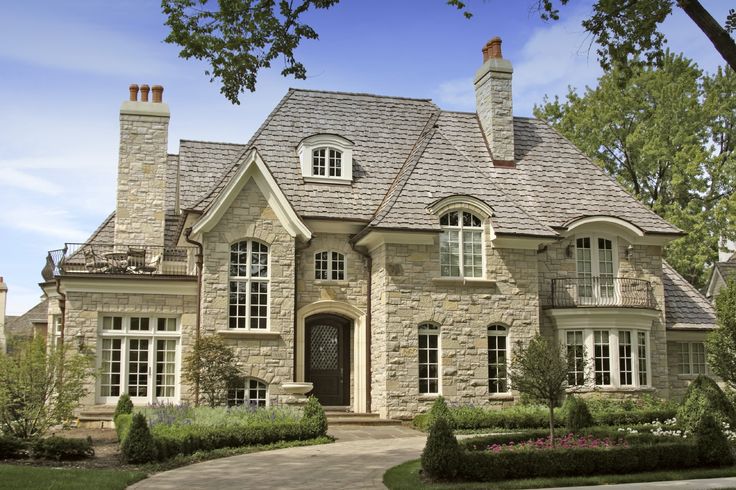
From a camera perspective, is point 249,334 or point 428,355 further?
point 428,355

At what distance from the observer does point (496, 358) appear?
23438 millimetres

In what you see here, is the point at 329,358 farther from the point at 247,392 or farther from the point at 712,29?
the point at 712,29

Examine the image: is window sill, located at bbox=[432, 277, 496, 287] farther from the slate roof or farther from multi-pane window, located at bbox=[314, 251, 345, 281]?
the slate roof

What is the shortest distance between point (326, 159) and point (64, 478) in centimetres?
→ 1406

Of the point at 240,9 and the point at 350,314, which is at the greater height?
the point at 240,9

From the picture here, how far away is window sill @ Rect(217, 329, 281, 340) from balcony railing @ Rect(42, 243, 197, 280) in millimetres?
2462

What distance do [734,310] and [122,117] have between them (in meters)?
17.8

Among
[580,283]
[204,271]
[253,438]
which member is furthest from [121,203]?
[580,283]

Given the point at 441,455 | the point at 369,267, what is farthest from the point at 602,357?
the point at 441,455

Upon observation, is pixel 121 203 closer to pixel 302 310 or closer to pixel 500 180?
pixel 302 310

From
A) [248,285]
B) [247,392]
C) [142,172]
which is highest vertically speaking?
[142,172]

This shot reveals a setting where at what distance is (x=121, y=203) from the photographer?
25.4 metres

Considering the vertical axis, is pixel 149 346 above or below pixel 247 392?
above

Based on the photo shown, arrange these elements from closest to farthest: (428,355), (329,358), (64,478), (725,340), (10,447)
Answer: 1. (64,478)
2. (10,447)
3. (725,340)
4. (428,355)
5. (329,358)
